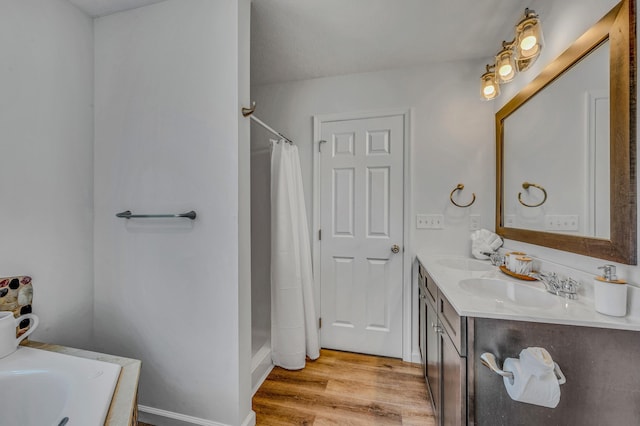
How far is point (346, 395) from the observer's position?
5.49ft

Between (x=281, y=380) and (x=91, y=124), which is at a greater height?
(x=91, y=124)

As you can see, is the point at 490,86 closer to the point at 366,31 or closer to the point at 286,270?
the point at 366,31

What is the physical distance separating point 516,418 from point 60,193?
232cm

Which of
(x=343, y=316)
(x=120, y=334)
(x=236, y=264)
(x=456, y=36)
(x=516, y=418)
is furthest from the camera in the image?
(x=343, y=316)

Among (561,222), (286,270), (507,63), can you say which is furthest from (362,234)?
(507,63)

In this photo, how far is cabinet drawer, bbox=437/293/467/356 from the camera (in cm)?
94

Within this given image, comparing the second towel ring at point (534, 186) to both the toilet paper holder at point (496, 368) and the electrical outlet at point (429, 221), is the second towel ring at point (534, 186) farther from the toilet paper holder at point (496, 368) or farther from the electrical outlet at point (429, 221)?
the toilet paper holder at point (496, 368)

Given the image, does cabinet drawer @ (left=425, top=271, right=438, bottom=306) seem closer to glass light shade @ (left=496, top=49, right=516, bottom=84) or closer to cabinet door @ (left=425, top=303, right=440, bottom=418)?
cabinet door @ (left=425, top=303, right=440, bottom=418)

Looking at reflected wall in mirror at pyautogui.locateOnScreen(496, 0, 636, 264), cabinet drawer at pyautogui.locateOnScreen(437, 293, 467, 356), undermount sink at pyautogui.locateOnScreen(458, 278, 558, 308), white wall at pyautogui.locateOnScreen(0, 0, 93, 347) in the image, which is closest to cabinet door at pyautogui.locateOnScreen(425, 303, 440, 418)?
cabinet drawer at pyautogui.locateOnScreen(437, 293, 467, 356)

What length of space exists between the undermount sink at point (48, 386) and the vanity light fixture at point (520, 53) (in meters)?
2.31

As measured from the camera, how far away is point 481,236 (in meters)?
1.88

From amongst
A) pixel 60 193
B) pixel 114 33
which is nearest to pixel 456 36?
pixel 114 33

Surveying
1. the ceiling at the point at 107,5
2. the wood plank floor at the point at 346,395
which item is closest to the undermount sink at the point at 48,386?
the wood plank floor at the point at 346,395

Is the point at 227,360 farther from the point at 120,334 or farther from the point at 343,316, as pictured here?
the point at 343,316
